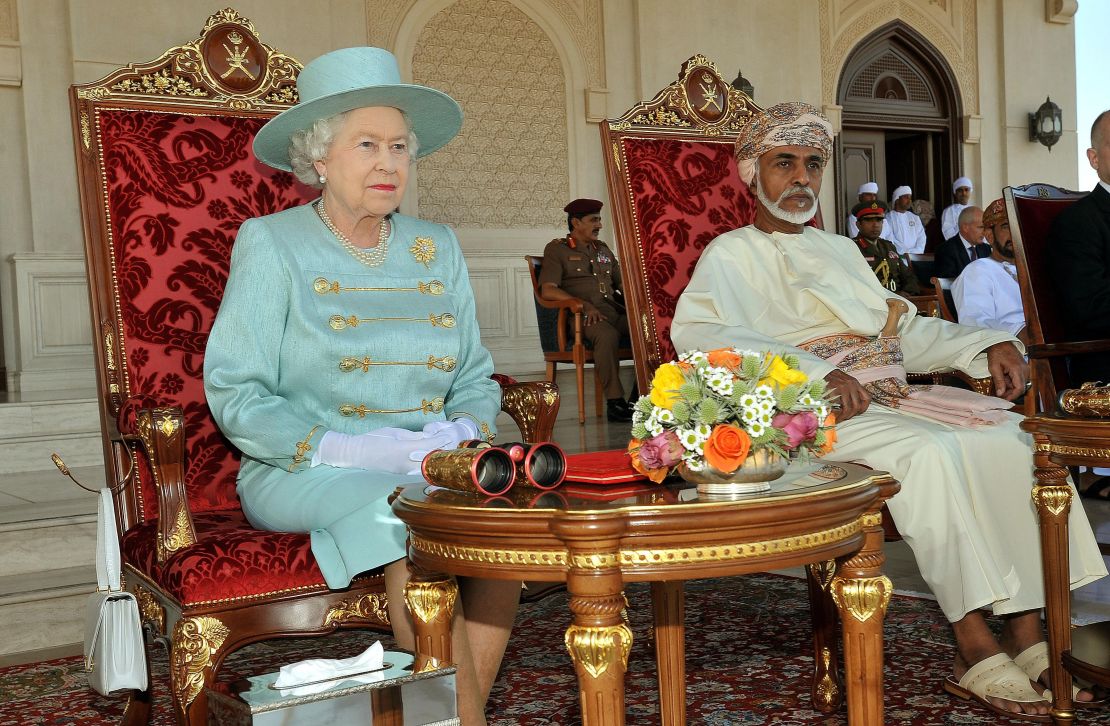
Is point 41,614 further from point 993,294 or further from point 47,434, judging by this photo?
point 993,294

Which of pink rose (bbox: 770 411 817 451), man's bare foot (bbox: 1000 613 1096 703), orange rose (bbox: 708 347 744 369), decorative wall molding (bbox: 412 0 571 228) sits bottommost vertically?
man's bare foot (bbox: 1000 613 1096 703)

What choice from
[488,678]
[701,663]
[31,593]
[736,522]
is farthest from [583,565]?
[31,593]

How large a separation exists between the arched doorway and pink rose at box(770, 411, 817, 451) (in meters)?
10.3

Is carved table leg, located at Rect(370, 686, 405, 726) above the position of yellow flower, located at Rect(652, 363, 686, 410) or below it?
below

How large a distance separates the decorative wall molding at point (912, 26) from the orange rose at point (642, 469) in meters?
9.97

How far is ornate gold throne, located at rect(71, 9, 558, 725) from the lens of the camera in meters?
2.21

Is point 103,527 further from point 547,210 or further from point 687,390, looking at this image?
point 547,210

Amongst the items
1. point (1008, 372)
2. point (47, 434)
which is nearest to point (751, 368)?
point (1008, 372)

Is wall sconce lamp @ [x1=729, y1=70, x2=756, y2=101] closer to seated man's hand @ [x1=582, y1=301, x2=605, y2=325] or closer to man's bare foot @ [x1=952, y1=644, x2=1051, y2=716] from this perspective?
seated man's hand @ [x1=582, y1=301, x2=605, y2=325]

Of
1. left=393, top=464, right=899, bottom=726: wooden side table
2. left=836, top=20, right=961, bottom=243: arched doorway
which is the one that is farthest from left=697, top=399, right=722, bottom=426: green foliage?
left=836, top=20, right=961, bottom=243: arched doorway

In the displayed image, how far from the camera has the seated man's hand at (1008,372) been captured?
2.70 metres

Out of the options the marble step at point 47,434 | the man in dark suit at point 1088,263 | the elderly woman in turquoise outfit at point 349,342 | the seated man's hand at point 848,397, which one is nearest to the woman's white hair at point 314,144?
the elderly woman in turquoise outfit at point 349,342

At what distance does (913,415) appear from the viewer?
2570mm

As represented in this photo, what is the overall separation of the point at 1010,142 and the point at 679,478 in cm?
1170
